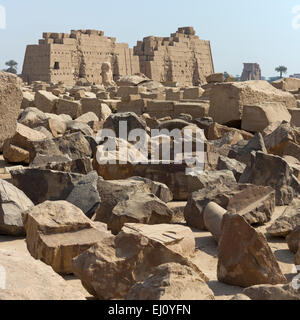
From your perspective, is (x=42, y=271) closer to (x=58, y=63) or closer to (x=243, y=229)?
(x=243, y=229)

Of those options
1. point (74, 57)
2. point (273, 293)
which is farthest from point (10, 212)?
point (74, 57)

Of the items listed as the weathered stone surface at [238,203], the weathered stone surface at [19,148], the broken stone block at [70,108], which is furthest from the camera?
the broken stone block at [70,108]

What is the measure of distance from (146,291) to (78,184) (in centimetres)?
229

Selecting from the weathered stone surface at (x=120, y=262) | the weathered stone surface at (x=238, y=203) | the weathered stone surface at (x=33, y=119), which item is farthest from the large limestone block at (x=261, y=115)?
the weathered stone surface at (x=120, y=262)

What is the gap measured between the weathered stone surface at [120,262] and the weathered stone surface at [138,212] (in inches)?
40.5

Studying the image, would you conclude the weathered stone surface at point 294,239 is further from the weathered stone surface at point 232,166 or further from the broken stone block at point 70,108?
the broken stone block at point 70,108

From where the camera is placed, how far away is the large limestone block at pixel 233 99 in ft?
30.2

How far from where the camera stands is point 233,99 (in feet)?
30.4

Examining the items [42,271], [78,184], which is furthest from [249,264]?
[78,184]

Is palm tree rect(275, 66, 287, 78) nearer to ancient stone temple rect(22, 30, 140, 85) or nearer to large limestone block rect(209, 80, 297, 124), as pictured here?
ancient stone temple rect(22, 30, 140, 85)

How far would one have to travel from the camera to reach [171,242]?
3191 mm

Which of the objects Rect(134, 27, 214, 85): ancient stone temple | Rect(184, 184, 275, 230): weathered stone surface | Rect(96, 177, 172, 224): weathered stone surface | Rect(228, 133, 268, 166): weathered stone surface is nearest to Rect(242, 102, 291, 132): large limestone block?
Rect(228, 133, 268, 166): weathered stone surface

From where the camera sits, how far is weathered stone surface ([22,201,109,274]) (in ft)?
10.3

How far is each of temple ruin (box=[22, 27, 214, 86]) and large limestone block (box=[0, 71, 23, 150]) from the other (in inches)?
1119
